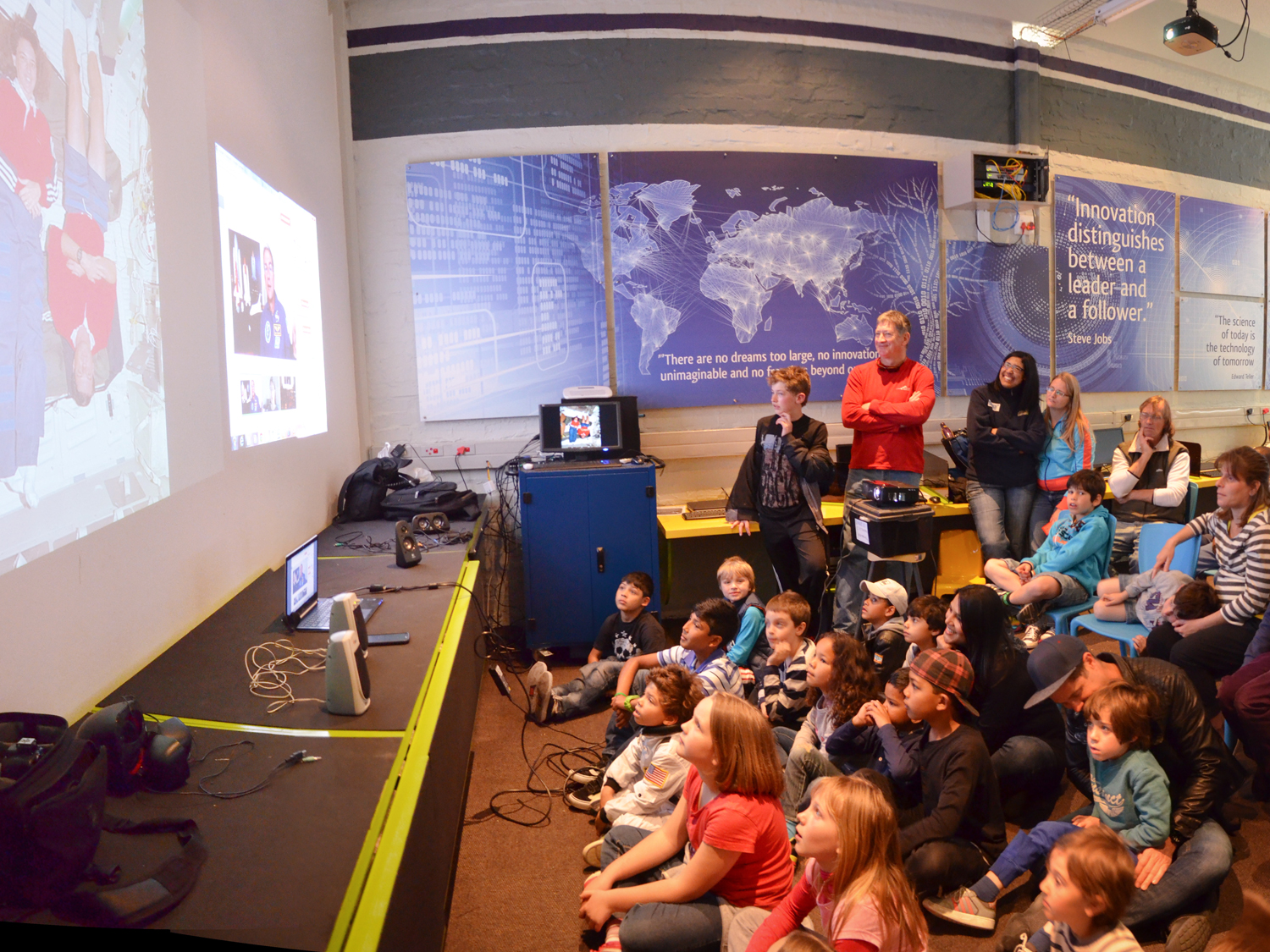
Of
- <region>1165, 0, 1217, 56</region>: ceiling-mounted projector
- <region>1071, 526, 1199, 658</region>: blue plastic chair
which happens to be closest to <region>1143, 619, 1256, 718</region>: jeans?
<region>1071, 526, 1199, 658</region>: blue plastic chair

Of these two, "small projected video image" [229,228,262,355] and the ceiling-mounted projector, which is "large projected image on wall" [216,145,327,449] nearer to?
"small projected video image" [229,228,262,355]

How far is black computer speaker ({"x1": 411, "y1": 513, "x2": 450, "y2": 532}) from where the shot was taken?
11.8ft

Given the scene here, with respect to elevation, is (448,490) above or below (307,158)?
below

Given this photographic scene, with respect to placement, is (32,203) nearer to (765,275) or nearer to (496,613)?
(496,613)

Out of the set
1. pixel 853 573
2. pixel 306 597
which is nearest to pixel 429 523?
pixel 306 597

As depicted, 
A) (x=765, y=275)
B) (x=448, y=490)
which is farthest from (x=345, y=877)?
(x=765, y=275)

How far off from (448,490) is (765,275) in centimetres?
238

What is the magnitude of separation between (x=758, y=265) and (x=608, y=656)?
2.61 meters

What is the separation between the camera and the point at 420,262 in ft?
14.2

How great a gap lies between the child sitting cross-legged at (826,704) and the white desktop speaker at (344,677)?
1388 millimetres

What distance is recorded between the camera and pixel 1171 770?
2.02 meters

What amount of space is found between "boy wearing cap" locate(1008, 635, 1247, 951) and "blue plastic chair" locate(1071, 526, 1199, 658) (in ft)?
2.70

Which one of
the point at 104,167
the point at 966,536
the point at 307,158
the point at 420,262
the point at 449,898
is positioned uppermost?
the point at 307,158

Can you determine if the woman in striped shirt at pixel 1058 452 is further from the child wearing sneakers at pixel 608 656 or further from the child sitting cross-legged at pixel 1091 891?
the child sitting cross-legged at pixel 1091 891
